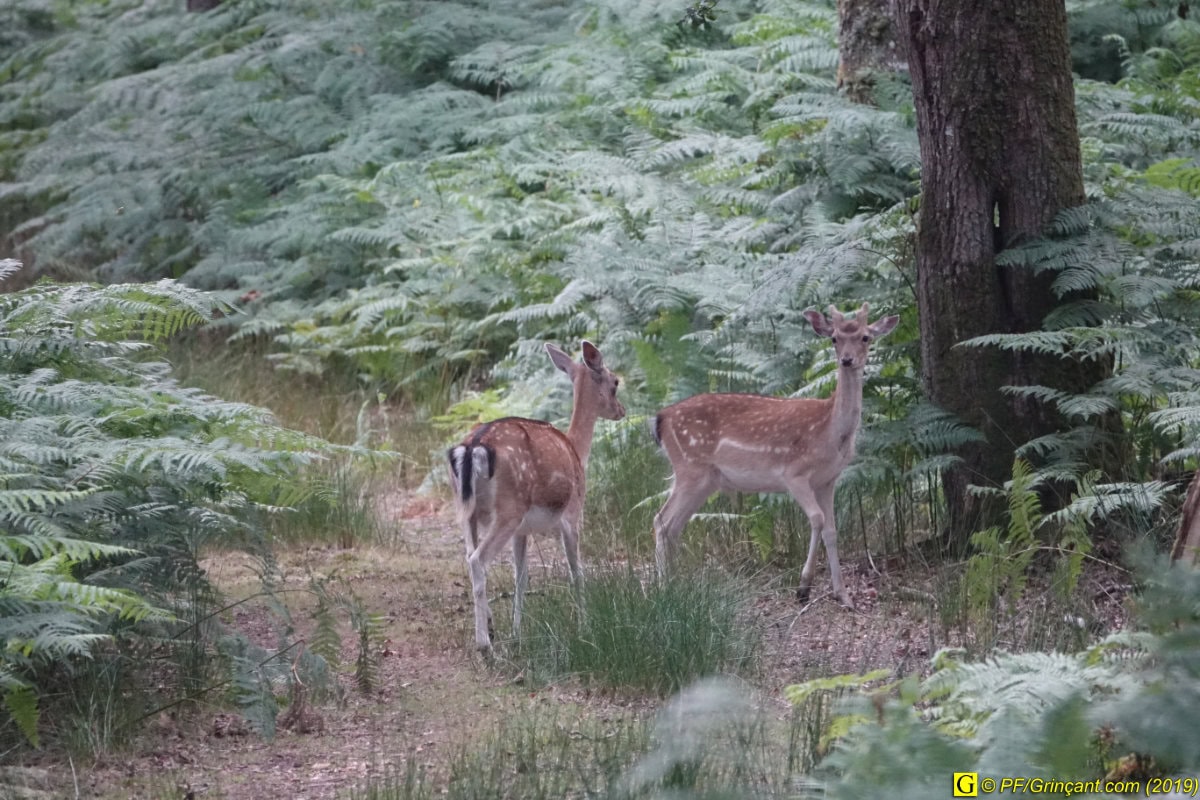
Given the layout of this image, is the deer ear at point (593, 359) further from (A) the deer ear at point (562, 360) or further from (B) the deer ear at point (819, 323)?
(B) the deer ear at point (819, 323)

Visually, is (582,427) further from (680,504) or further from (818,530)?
(818,530)

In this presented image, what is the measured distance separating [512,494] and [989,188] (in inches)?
109

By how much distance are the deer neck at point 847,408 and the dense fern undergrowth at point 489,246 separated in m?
0.21

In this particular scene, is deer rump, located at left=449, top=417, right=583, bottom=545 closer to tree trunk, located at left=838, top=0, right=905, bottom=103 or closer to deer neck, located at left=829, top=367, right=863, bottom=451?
deer neck, located at left=829, top=367, right=863, bottom=451

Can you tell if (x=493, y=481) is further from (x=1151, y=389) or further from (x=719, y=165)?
(x=719, y=165)

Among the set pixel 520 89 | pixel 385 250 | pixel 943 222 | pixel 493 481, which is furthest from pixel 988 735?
pixel 520 89

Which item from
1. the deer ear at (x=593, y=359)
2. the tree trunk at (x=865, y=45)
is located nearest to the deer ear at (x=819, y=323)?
the deer ear at (x=593, y=359)

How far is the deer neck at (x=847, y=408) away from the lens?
23.8ft

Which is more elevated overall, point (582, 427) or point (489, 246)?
point (582, 427)

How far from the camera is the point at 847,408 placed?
7266 millimetres

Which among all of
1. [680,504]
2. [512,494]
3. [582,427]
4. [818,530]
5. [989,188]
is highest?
[989,188]

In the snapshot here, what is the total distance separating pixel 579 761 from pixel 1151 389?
3420 mm

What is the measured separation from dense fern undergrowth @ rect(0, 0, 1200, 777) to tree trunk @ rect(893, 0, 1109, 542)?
8.2 inches

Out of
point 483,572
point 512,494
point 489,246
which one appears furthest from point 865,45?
point 483,572
